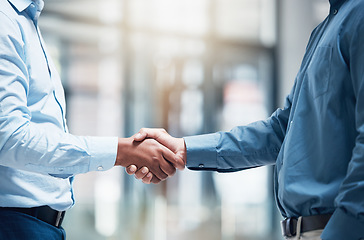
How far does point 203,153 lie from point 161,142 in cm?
25

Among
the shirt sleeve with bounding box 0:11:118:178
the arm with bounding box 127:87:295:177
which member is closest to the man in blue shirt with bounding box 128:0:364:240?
the arm with bounding box 127:87:295:177

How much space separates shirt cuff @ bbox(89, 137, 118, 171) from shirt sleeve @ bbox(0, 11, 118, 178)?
25mm

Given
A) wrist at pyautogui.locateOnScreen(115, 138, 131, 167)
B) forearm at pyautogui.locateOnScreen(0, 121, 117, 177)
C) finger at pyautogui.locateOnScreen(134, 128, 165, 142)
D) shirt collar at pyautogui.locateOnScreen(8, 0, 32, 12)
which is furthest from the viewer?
finger at pyautogui.locateOnScreen(134, 128, 165, 142)

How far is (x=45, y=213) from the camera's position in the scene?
1.53 meters

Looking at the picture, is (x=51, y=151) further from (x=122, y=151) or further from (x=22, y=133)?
(x=122, y=151)

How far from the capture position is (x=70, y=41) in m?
5.09

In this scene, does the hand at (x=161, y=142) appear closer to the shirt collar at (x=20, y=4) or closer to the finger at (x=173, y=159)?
the finger at (x=173, y=159)

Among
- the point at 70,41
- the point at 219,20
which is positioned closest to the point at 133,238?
the point at 70,41

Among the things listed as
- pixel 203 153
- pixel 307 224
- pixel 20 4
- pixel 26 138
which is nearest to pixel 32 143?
pixel 26 138

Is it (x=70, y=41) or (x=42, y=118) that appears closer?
(x=42, y=118)

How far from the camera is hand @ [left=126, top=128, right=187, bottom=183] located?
2.01m

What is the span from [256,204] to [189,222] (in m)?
0.81

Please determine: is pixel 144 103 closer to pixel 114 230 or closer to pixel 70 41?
pixel 70 41

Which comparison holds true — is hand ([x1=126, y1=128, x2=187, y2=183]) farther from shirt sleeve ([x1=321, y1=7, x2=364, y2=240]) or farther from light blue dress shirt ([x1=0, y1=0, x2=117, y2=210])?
shirt sleeve ([x1=321, y1=7, x2=364, y2=240])
